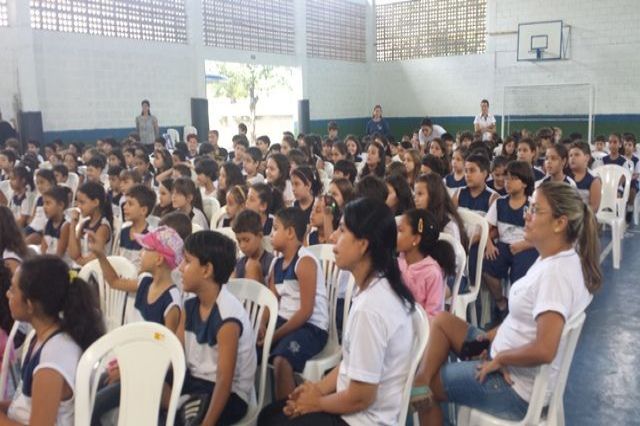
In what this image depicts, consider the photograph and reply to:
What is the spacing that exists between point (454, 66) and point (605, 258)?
31.6ft

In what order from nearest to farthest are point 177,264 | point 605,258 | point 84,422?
point 84,422
point 177,264
point 605,258

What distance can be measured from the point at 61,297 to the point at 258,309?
2.74ft

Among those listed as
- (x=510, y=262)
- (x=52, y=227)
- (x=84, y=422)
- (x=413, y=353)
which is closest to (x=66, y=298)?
(x=84, y=422)

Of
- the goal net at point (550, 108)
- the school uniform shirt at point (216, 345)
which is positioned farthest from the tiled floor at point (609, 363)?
the goal net at point (550, 108)

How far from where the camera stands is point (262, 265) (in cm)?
291

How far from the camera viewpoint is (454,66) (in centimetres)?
1406

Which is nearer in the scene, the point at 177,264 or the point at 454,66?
the point at 177,264

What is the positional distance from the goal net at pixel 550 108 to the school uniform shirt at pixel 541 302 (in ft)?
35.5

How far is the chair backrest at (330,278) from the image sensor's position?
278 cm

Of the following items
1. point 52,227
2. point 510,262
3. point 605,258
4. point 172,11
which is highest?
point 172,11

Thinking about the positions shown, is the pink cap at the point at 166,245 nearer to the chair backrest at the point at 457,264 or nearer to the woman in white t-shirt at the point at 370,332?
the woman in white t-shirt at the point at 370,332

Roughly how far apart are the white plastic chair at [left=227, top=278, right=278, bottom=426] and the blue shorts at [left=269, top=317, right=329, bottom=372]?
114 millimetres

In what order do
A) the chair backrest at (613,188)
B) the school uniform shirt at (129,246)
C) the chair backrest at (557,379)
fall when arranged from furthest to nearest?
the chair backrest at (613,188), the school uniform shirt at (129,246), the chair backrest at (557,379)

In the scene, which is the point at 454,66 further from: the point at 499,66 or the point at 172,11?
the point at 172,11
